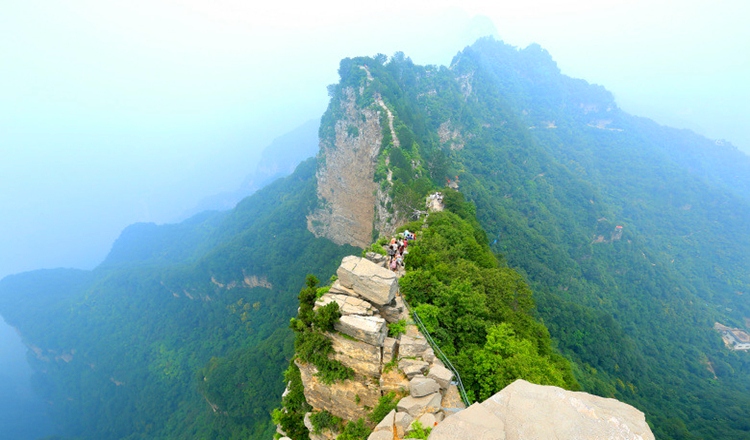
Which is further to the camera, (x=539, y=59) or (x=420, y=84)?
(x=539, y=59)

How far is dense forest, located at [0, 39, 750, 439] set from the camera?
37.2 meters

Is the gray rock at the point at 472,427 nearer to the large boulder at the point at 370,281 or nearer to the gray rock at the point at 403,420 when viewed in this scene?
the gray rock at the point at 403,420

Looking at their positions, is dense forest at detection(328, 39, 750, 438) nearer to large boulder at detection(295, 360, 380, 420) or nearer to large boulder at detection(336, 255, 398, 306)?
large boulder at detection(336, 255, 398, 306)

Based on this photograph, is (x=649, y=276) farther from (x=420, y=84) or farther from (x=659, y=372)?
(x=420, y=84)

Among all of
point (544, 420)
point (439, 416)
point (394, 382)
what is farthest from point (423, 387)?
point (544, 420)

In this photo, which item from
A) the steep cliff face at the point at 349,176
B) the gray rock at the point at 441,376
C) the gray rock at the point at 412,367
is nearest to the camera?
the gray rock at the point at 441,376

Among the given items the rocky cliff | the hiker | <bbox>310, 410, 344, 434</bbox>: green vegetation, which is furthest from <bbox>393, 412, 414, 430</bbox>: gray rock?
the hiker

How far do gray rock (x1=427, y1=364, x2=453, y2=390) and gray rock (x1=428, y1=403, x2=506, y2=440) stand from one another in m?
4.95

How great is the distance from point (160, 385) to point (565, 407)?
3697 inches

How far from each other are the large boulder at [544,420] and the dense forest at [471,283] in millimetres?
6783

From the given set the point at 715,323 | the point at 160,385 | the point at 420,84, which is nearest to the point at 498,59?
the point at 420,84

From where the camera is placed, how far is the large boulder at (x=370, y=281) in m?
14.2

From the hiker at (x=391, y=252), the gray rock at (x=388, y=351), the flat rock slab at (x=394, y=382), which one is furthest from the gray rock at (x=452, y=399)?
the hiker at (x=391, y=252)

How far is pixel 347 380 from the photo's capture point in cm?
1391
